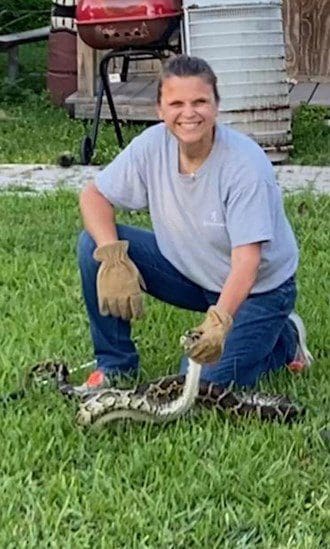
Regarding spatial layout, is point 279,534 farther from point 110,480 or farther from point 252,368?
point 252,368

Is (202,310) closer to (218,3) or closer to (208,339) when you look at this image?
(208,339)

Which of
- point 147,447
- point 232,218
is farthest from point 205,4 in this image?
point 147,447

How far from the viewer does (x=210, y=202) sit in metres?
3.78

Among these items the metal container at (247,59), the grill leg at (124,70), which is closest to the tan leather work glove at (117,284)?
the metal container at (247,59)

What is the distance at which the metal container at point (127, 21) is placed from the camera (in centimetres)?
714

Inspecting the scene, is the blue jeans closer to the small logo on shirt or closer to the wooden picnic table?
the small logo on shirt

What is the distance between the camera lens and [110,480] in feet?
10.6

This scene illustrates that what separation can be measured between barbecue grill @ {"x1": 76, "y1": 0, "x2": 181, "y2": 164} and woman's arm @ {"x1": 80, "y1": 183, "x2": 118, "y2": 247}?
3.36 m

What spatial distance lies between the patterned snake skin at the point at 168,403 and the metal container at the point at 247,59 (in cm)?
400

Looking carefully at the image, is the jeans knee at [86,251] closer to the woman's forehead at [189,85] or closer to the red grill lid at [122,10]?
the woman's forehead at [189,85]

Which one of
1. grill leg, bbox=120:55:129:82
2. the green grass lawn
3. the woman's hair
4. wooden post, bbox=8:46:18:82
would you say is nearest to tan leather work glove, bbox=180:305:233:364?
the green grass lawn

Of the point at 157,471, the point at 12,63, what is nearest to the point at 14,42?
the point at 12,63

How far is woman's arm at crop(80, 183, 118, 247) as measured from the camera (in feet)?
12.8

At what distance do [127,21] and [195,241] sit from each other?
3.58 metres
